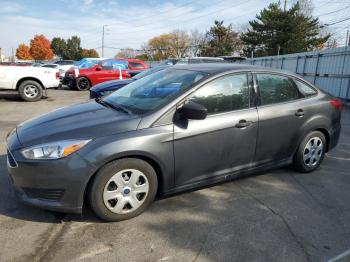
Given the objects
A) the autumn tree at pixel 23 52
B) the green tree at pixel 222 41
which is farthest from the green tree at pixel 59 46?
the green tree at pixel 222 41

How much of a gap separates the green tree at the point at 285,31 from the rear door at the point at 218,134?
40.2 metres

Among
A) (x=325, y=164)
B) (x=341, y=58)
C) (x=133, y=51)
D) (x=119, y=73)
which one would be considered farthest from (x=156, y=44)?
(x=325, y=164)

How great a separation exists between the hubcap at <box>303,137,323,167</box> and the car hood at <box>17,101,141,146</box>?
102 inches

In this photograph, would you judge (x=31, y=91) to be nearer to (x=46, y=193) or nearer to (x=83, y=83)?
(x=83, y=83)

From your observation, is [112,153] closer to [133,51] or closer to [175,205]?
[175,205]

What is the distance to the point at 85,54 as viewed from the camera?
76562mm

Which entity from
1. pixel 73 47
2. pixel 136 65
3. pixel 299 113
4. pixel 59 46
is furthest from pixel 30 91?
pixel 59 46

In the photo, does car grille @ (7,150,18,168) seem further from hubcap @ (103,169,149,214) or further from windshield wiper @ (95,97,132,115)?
windshield wiper @ (95,97,132,115)

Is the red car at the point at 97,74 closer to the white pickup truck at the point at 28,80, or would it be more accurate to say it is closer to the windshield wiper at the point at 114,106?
the white pickup truck at the point at 28,80

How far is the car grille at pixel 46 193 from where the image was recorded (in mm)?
2945

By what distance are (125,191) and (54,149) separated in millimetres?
777

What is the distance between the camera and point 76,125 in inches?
126

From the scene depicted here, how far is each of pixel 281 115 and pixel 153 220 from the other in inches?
81.3

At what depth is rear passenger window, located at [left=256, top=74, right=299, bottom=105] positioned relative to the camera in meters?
4.02
